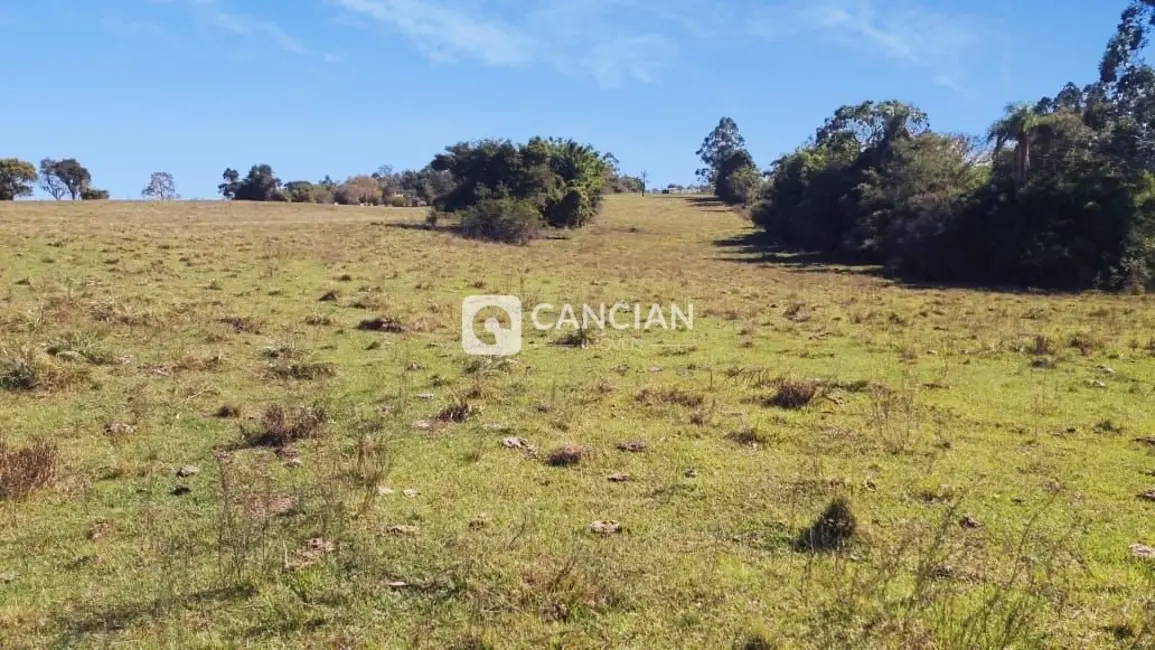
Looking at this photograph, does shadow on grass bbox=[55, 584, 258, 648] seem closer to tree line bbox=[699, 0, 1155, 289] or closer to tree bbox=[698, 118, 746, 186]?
tree line bbox=[699, 0, 1155, 289]

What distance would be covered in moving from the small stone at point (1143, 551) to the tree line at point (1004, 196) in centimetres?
2876

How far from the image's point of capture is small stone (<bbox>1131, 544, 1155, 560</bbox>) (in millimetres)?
5782

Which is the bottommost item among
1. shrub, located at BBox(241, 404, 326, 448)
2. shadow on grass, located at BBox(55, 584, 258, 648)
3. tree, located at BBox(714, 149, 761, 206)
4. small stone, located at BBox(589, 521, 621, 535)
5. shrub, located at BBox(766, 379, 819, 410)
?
shadow on grass, located at BBox(55, 584, 258, 648)

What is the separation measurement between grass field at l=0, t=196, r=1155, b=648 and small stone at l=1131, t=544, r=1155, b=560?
A: 0.06 meters

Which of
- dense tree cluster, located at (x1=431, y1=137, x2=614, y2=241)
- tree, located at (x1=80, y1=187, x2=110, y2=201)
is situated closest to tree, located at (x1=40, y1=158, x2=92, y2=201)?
tree, located at (x1=80, y1=187, x2=110, y2=201)

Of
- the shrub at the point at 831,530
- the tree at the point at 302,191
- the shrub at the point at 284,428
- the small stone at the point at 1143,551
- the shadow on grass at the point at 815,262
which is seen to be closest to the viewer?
the small stone at the point at 1143,551

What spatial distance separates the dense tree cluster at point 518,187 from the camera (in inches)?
1907

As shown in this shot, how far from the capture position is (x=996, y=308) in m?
23.2

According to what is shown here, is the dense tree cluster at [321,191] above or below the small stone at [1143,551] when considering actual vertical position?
above

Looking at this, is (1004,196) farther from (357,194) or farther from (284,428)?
(357,194)

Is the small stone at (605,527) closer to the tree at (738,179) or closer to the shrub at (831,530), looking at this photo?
the shrub at (831,530)

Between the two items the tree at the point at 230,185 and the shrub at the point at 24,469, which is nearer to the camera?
the shrub at the point at 24,469

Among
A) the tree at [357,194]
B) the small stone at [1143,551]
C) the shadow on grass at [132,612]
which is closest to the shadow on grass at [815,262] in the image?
the small stone at [1143,551]

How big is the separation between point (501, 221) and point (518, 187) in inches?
328
